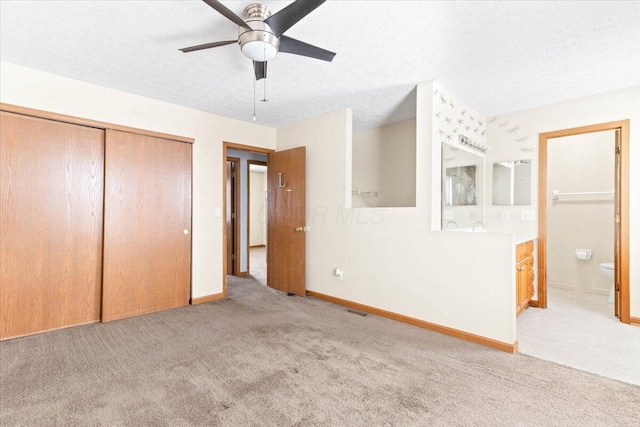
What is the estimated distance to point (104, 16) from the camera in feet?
6.38

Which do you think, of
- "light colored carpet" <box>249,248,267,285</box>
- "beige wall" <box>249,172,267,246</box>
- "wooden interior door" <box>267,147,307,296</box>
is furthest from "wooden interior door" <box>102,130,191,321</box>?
"beige wall" <box>249,172,267,246</box>

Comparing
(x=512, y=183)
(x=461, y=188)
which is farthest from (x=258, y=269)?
(x=512, y=183)

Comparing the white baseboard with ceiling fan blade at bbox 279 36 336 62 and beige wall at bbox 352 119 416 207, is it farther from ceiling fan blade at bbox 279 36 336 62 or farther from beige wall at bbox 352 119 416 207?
ceiling fan blade at bbox 279 36 336 62

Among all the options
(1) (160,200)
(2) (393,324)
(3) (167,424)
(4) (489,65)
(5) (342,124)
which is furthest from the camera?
(5) (342,124)

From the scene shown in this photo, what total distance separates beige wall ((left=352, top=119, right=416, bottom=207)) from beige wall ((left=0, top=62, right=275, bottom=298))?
145 cm

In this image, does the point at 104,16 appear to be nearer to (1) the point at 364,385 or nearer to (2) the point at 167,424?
(2) the point at 167,424

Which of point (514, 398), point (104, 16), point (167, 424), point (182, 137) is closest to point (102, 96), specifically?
point (182, 137)

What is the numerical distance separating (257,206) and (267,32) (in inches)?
309

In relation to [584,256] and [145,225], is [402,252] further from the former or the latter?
[584,256]

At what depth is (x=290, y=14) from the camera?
167 cm

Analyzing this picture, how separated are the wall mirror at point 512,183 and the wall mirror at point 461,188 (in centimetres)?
17

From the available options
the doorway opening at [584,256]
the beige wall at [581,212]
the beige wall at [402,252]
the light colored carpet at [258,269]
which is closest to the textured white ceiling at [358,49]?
the beige wall at [402,252]

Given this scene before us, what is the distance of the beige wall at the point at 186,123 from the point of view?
2.70 m

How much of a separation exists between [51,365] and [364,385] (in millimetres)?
2267
